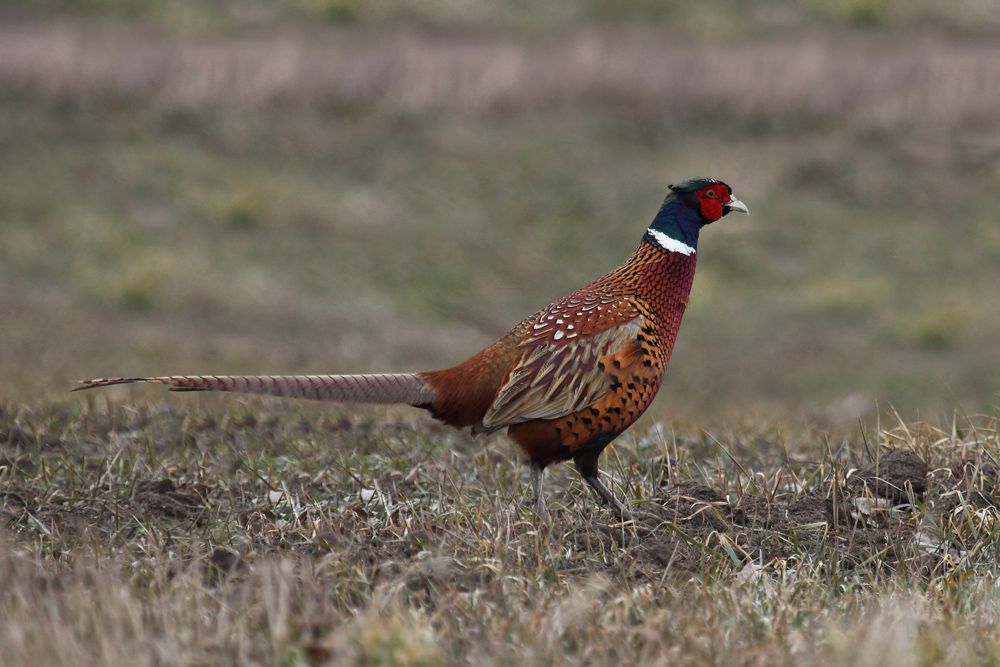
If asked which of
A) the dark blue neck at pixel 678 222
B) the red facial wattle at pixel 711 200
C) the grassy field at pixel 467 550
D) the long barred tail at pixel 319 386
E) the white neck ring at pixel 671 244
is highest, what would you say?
the red facial wattle at pixel 711 200

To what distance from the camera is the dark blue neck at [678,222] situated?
4125 mm

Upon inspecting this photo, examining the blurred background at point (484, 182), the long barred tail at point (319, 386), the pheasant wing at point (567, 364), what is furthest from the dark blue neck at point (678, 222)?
the blurred background at point (484, 182)

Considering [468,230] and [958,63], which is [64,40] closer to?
[468,230]

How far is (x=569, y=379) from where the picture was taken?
3.83m

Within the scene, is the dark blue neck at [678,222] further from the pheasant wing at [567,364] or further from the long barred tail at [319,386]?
the long barred tail at [319,386]

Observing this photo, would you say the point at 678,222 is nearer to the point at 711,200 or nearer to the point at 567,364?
the point at 711,200

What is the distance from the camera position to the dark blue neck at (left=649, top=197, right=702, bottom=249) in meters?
4.12

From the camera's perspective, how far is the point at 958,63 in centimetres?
1328

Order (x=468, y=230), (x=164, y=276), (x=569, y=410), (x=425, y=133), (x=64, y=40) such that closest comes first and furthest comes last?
(x=569, y=410) → (x=164, y=276) → (x=468, y=230) → (x=425, y=133) → (x=64, y=40)

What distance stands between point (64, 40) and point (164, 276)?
547 centimetres

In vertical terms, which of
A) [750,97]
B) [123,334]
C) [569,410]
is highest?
[750,97]

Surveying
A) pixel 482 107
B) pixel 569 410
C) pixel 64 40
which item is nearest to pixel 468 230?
pixel 482 107

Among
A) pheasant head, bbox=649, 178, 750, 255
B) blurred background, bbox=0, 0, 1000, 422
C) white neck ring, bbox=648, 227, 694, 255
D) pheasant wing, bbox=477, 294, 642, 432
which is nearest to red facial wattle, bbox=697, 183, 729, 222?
pheasant head, bbox=649, 178, 750, 255

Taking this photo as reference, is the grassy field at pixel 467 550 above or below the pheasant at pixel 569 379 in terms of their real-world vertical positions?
below
